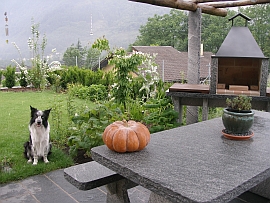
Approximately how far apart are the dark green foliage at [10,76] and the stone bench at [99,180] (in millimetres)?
10422

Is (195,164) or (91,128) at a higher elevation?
(195,164)

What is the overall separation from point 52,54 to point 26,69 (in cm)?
128

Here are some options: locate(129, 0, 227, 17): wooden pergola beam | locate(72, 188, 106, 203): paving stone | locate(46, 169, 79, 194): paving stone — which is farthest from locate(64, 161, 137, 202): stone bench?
locate(129, 0, 227, 17): wooden pergola beam

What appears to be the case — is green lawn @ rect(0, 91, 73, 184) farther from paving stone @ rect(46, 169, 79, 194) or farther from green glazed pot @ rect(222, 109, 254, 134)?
green glazed pot @ rect(222, 109, 254, 134)

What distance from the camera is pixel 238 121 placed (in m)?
2.16

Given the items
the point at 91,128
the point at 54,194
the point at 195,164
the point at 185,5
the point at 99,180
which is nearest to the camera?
the point at 195,164

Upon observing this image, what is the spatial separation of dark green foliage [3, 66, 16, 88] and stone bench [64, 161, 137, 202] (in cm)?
1042

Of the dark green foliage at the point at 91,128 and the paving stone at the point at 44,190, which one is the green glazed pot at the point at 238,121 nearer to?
the paving stone at the point at 44,190

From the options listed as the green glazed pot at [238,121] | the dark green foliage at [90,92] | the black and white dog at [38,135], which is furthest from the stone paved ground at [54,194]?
the dark green foliage at [90,92]

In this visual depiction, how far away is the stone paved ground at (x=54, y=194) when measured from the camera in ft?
9.52

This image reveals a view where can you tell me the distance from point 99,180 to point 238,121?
1095 millimetres

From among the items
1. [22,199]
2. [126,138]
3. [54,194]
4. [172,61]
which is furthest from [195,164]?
[172,61]

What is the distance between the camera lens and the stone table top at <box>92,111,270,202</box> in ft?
4.51

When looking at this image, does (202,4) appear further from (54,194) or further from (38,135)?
(54,194)
